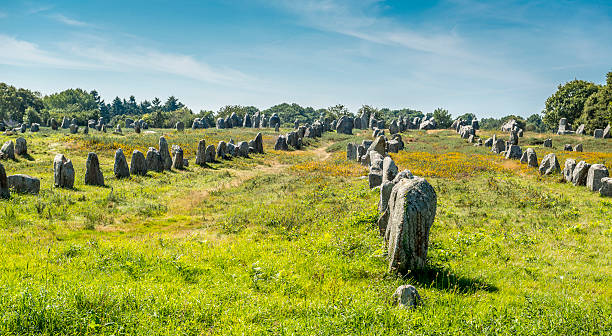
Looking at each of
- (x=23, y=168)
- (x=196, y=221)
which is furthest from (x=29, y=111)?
(x=196, y=221)

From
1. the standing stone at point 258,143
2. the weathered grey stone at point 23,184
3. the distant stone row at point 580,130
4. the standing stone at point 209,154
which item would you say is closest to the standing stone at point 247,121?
the standing stone at point 258,143

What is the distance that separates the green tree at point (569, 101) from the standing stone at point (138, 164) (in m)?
78.8

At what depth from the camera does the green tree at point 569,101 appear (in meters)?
68.9

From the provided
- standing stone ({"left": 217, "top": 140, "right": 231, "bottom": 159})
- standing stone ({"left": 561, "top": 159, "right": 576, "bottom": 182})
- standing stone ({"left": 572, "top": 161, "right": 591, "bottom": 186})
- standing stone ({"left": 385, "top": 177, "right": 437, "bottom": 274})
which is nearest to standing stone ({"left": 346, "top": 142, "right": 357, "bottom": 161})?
standing stone ({"left": 217, "top": 140, "right": 231, "bottom": 159})

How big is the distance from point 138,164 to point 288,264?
2016 cm

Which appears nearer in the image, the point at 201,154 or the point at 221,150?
the point at 201,154

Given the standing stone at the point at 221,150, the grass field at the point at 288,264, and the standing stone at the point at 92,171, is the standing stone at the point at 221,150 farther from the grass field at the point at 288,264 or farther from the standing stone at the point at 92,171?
the grass field at the point at 288,264

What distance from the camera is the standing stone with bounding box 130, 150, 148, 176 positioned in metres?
25.4

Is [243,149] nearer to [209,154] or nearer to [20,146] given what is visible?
[209,154]

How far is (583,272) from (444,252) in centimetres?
358

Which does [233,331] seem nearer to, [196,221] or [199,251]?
[199,251]

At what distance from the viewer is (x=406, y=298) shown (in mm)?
7121

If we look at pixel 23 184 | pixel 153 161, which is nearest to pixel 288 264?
pixel 23 184

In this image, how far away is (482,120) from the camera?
17862cm
